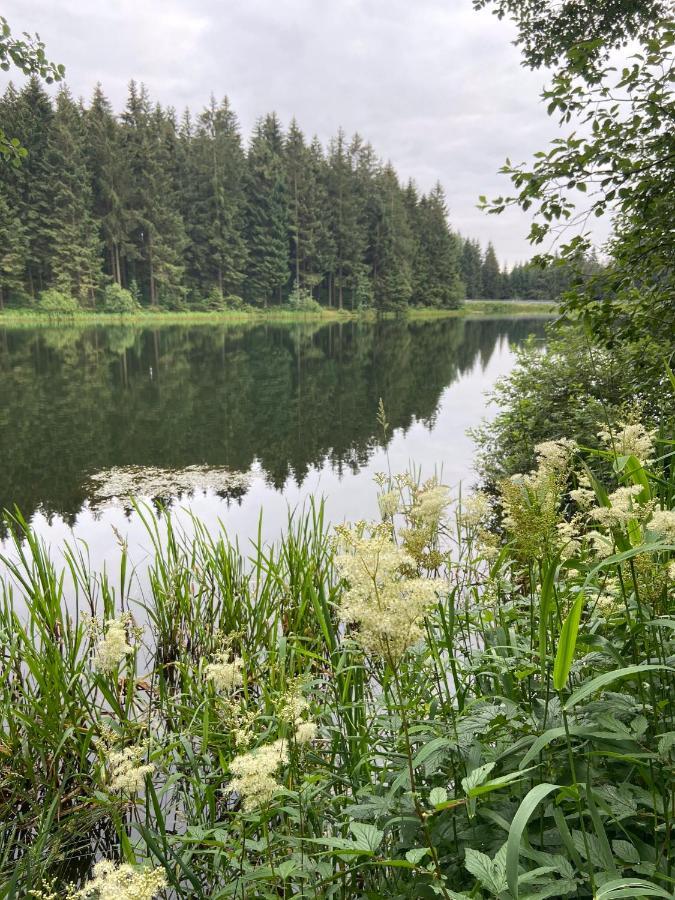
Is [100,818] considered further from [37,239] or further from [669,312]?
[37,239]

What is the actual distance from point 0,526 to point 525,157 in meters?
8.81

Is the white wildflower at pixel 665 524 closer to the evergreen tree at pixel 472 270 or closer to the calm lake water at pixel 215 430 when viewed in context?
the calm lake water at pixel 215 430

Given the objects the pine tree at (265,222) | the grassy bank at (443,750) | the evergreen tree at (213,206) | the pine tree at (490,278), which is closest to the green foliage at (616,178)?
the grassy bank at (443,750)

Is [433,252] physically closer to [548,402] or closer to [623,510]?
Answer: [548,402]

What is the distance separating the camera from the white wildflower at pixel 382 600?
4.44 feet

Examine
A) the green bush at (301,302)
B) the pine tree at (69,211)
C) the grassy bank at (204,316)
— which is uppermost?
the pine tree at (69,211)

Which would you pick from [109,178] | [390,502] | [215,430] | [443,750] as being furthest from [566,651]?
[109,178]

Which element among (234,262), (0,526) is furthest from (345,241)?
→ (0,526)

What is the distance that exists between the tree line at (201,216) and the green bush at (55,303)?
168 mm

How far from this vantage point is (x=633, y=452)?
6.98 feet

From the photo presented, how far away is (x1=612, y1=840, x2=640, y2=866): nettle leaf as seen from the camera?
1.36 metres

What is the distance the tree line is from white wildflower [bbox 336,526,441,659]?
51.5 meters

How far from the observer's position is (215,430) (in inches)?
599

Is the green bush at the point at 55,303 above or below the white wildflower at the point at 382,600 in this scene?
above
